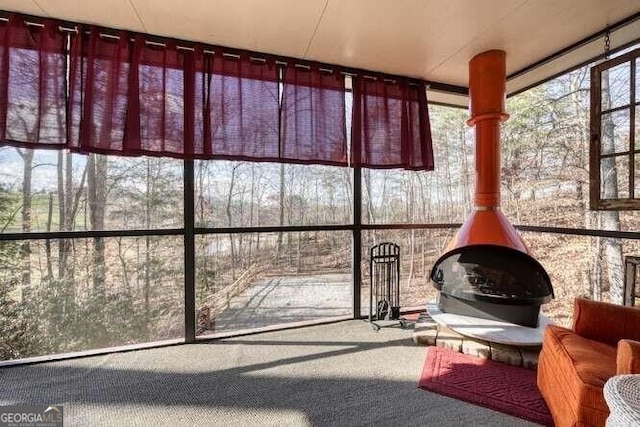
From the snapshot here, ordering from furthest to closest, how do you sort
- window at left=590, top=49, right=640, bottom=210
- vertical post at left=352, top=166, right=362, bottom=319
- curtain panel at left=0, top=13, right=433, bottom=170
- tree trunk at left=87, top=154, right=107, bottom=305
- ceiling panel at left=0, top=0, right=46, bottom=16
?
vertical post at left=352, top=166, right=362, bottom=319 < tree trunk at left=87, top=154, right=107, bottom=305 < window at left=590, top=49, right=640, bottom=210 < curtain panel at left=0, top=13, right=433, bottom=170 < ceiling panel at left=0, top=0, right=46, bottom=16

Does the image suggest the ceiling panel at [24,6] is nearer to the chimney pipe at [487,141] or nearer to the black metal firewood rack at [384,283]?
the black metal firewood rack at [384,283]

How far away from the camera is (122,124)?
6.84ft

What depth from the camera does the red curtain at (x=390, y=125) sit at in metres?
2.68

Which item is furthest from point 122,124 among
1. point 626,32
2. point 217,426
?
point 626,32

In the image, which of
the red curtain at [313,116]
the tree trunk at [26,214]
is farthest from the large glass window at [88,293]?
the red curtain at [313,116]

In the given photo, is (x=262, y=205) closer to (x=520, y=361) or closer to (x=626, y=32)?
(x=520, y=361)

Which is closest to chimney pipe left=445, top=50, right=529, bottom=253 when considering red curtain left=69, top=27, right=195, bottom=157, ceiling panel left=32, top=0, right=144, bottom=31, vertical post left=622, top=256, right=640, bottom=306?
vertical post left=622, top=256, right=640, bottom=306

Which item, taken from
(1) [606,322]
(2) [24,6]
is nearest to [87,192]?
(2) [24,6]

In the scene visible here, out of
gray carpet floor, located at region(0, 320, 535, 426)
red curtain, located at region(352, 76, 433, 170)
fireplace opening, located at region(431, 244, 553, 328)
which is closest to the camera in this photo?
gray carpet floor, located at region(0, 320, 535, 426)

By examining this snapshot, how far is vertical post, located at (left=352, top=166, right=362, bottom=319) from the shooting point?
282cm

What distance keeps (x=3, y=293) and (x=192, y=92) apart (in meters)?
2.03

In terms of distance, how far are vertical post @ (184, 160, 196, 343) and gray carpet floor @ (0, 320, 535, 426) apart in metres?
0.18

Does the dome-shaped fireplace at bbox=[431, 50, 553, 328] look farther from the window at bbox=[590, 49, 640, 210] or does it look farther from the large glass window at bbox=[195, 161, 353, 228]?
the large glass window at bbox=[195, 161, 353, 228]

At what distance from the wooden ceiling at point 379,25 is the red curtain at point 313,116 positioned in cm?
16
